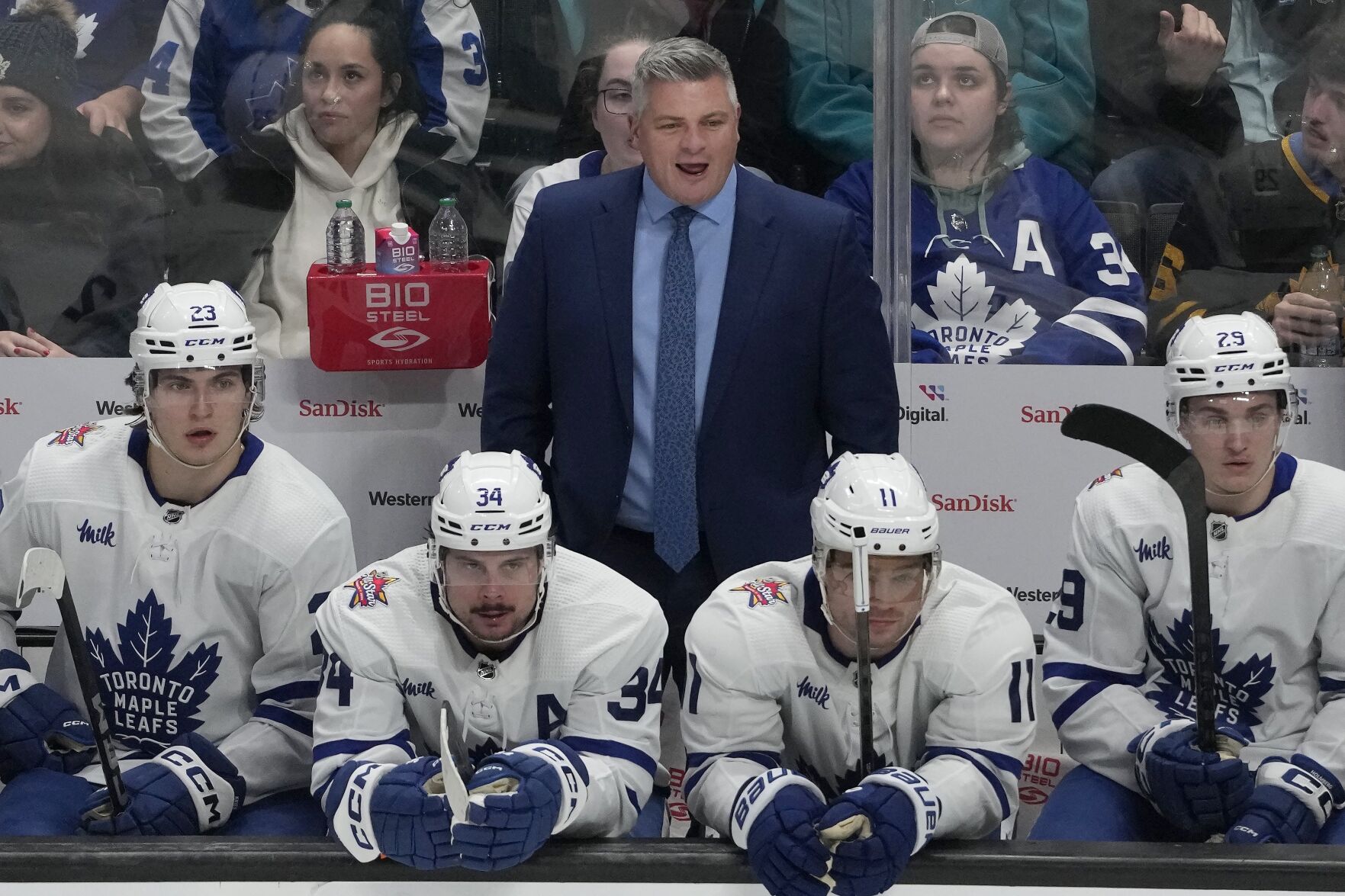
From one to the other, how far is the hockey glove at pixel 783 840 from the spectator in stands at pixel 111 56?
281cm

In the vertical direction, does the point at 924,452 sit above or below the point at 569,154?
below

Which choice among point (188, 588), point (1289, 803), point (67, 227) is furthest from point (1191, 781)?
point (67, 227)

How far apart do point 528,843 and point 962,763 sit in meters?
0.77

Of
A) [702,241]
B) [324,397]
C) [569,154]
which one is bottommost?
[324,397]

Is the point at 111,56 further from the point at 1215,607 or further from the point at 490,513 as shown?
the point at 1215,607

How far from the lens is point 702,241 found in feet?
11.6

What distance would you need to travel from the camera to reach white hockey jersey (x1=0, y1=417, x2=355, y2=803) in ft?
10.2

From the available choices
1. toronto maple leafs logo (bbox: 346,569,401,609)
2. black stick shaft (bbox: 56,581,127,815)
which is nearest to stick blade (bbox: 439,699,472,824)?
toronto maple leafs logo (bbox: 346,569,401,609)

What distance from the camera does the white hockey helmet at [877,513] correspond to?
2.70m

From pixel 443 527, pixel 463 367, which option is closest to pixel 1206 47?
pixel 463 367

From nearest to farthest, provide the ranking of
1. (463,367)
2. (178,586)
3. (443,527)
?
(443,527), (178,586), (463,367)

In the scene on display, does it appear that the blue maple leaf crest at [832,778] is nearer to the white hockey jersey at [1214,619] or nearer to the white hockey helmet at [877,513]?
the white hockey helmet at [877,513]

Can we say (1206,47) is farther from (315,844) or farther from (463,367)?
(315,844)

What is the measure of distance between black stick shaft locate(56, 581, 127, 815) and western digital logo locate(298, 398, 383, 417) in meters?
1.58
